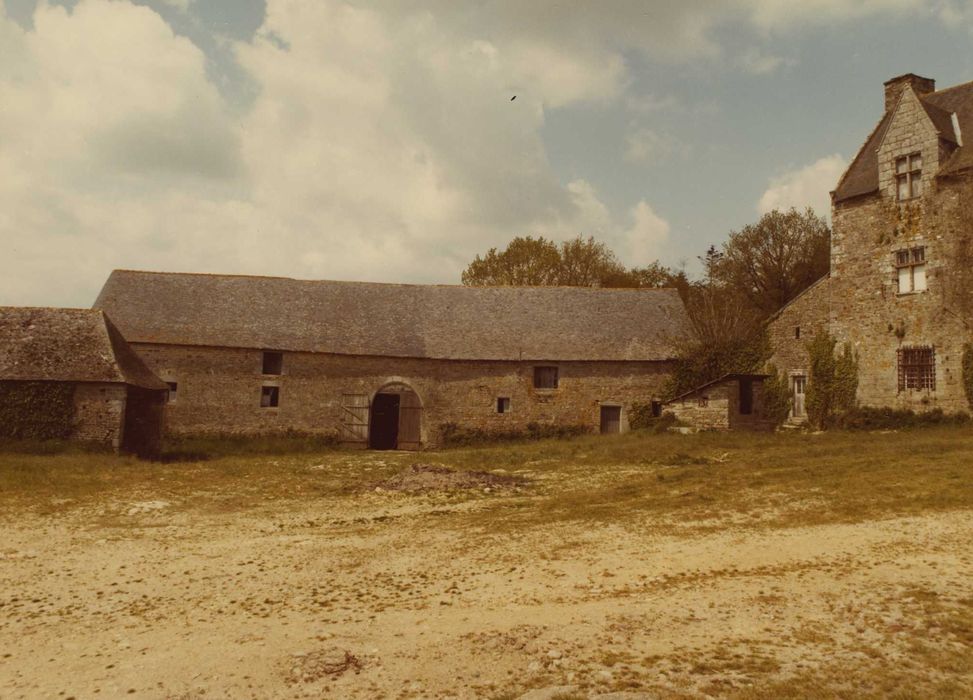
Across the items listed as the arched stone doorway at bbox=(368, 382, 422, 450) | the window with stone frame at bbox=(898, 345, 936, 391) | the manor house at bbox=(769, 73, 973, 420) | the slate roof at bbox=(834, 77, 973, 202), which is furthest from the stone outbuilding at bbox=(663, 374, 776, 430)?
the arched stone doorway at bbox=(368, 382, 422, 450)

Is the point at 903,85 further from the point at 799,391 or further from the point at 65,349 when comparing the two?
the point at 65,349

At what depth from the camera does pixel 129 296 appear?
28.7 meters

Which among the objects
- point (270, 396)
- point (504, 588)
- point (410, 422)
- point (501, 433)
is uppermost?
point (270, 396)

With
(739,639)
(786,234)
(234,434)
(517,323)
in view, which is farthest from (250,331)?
(786,234)

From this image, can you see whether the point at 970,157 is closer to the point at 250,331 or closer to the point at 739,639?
the point at 739,639

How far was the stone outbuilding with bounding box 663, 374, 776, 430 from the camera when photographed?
2512 centimetres

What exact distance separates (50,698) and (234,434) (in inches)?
880

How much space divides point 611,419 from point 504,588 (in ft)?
70.6

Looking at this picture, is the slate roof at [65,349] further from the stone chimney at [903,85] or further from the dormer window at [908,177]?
the stone chimney at [903,85]

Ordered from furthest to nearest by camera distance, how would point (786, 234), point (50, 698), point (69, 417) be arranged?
1. point (786, 234)
2. point (69, 417)
3. point (50, 698)

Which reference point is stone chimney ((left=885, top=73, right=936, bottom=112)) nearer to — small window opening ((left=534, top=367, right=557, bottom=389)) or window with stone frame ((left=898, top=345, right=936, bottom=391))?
window with stone frame ((left=898, top=345, right=936, bottom=391))

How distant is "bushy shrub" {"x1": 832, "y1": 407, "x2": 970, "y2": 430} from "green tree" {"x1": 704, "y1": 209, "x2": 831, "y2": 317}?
17.1 m

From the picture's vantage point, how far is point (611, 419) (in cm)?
2852

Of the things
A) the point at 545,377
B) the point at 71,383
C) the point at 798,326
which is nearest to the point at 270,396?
the point at 71,383
